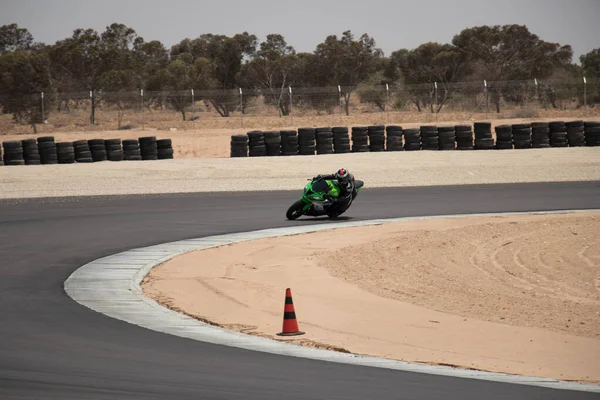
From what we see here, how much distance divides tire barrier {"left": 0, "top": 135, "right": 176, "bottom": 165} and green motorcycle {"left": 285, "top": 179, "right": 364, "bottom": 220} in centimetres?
1647

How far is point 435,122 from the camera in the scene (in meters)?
53.4

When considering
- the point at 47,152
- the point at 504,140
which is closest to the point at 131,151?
the point at 47,152

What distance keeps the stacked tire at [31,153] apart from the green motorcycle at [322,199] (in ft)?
57.3

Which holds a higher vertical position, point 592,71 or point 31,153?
point 592,71

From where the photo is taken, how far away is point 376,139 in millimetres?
39781

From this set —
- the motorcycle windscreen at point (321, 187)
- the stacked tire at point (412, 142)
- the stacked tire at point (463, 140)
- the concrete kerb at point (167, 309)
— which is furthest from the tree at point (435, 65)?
the concrete kerb at point (167, 309)

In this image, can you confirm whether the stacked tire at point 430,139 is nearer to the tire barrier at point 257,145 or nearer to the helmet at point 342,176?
the tire barrier at point 257,145

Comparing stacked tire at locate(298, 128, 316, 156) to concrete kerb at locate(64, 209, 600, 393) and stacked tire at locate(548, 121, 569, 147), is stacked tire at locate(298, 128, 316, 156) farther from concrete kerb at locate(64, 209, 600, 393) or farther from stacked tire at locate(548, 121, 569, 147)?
concrete kerb at locate(64, 209, 600, 393)

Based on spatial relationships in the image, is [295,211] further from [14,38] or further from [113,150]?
[14,38]

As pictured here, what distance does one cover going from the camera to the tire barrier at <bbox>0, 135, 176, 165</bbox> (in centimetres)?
3747

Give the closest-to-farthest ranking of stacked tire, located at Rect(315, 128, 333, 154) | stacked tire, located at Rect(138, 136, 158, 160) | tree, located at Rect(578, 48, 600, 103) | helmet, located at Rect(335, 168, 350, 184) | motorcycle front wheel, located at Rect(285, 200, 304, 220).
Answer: helmet, located at Rect(335, 168, 350, 184), motorcycle front wheel, located at Rect(285, 200, 304, 220), stacked tire, located at Rect(138, 136, 158, 160), stacked tire, located at Rect(315, 128, 333, 154), tree, located at Rect(578, 48, 600, 103)

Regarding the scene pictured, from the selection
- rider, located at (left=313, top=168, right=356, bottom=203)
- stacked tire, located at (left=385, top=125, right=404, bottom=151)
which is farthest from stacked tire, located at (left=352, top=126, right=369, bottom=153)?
rider, located at (left=313, top=168, right=356, bottom=203)

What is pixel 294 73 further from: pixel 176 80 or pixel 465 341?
pixel 465 341

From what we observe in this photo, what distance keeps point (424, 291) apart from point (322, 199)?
8.82 metres
